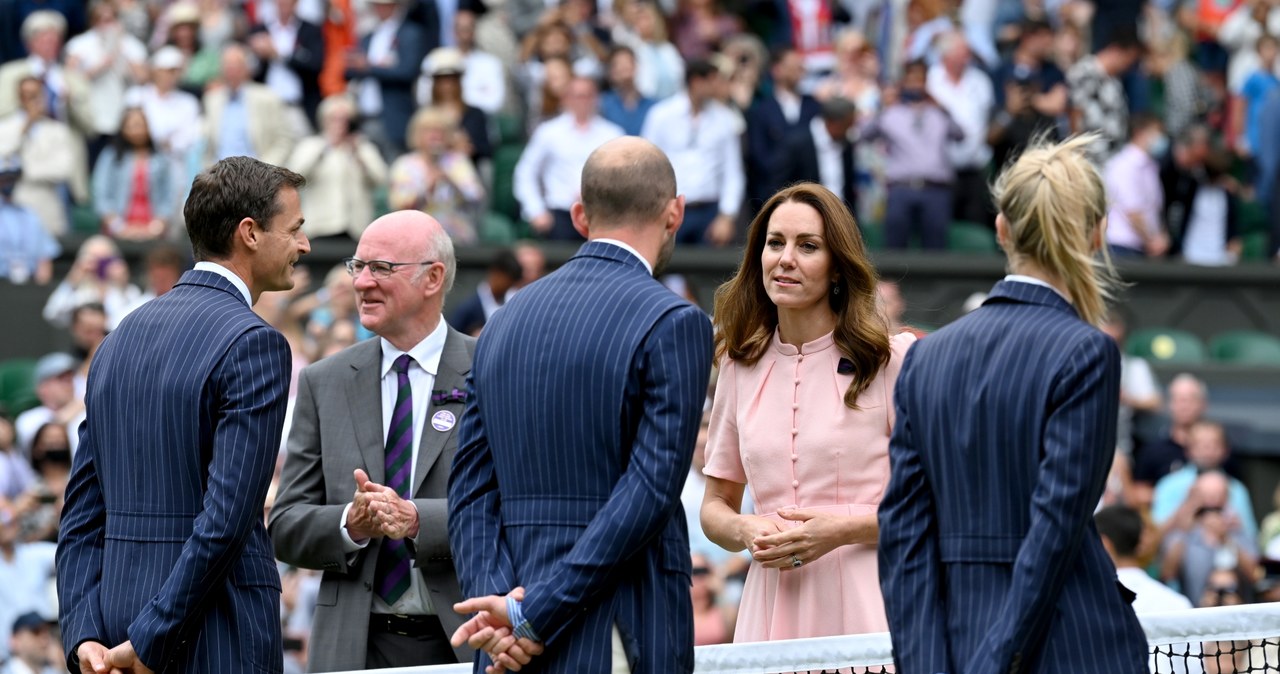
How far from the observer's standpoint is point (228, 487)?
13.9 ft

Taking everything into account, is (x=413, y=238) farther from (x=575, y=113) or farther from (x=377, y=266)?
(x=575, y=113)

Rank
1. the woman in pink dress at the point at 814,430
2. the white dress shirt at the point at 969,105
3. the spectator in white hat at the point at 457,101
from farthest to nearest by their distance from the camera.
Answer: the white dress shirt at the point at 969,105 → the spectator in white hat at the point at 457,101 → the woman in pink dress at the point at 814,430

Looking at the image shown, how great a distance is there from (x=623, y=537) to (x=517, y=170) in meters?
10.1

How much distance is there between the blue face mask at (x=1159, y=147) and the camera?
14750 mm

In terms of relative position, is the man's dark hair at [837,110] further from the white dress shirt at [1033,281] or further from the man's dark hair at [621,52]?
the white dress shirt at [1033,281]

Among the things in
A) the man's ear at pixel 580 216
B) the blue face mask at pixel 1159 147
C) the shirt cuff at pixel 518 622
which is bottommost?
the shirt cuff at pixel 518 622

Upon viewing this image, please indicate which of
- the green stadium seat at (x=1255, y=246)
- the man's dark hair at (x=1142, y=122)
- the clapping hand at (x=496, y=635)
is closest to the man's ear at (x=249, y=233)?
the clapping hand at (x=496, y=635)

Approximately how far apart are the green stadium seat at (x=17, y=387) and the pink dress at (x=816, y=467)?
24.7 ft

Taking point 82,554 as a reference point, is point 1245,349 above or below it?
below

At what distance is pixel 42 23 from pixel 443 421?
10.0 m

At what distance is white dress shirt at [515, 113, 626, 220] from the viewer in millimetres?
13422

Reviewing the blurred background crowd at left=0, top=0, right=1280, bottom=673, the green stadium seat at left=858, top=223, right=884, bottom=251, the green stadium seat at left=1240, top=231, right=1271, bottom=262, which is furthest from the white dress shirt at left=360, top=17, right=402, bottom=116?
the green stadium seat at left=1240, top=231, right=1271, bottom=262

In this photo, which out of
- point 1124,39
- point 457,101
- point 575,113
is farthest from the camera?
point 1124,39

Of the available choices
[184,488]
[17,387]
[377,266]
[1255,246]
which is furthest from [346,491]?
→ [1255,246]
